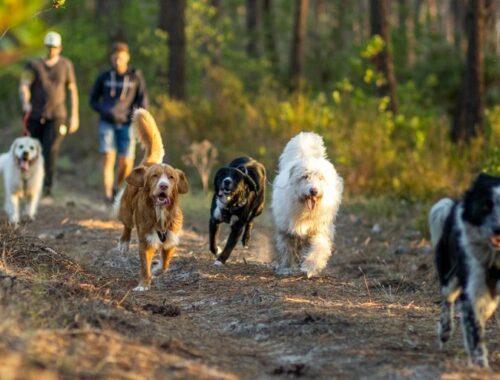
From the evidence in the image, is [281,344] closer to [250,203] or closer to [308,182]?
[308,182]

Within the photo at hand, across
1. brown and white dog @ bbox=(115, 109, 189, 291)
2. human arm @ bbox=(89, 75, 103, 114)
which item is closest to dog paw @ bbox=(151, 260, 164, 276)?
brown and white dog @ bbox=(115, 109, 189, 291)

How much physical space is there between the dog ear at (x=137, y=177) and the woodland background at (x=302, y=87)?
1.61m

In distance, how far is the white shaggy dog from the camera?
935cm

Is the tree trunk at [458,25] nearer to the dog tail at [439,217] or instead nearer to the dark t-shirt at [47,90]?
the dark t-shirt at [47,90]

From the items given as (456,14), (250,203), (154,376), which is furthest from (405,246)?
(456,14)

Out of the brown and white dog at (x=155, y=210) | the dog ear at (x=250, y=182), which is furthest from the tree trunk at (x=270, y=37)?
the brown and white dog at (x=155, y=210)

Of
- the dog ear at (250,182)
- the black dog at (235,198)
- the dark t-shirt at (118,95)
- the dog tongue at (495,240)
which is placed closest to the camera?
the dog tongue at (495,240)

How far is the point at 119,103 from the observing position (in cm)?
1437

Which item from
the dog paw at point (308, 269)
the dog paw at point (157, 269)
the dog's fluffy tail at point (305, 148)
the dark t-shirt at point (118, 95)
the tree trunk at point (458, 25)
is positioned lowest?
the dog paw at point (157, 269)

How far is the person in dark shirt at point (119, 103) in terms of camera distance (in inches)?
567

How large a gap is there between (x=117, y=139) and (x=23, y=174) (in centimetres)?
174

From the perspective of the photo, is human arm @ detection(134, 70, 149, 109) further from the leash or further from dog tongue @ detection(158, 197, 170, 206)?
dog tongue @ detection(158, 197, 170, 206)

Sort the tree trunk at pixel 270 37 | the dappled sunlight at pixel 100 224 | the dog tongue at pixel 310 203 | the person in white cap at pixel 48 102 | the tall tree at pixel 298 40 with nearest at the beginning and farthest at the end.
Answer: the dog tongue at pixel 310 203 → the dappled sunlight at pixel 100 224 → the person in white cap at pixel 48 102 → the tall tree at pixel 298 40 → the tree trunk at pixel 270 37

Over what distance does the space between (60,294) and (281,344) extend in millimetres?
1666
